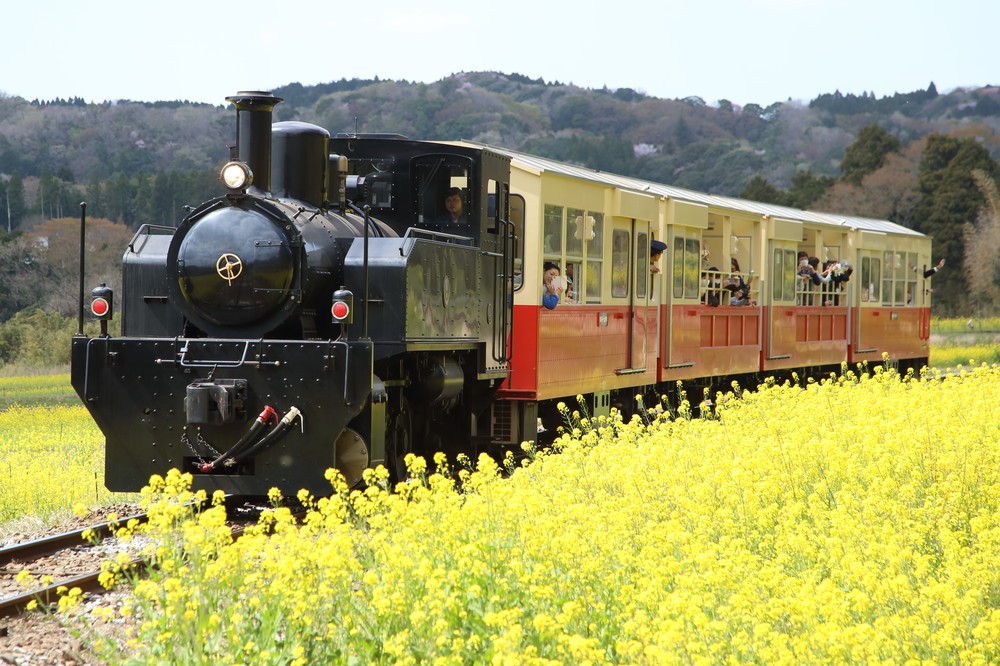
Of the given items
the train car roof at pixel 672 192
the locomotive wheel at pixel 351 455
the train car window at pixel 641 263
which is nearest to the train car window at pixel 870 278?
the train car roof at pixel 672 192

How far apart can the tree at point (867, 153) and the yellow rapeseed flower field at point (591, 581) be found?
64.6 metres

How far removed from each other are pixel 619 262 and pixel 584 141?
8425 centimetres

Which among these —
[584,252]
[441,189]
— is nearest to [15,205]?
[584,252]

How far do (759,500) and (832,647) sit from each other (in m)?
3.37

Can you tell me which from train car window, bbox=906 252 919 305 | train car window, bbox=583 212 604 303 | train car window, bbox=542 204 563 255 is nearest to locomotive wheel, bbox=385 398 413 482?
train car window, bbox=542 204 563 255

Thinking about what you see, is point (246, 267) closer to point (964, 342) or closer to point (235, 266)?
point (235, 266)

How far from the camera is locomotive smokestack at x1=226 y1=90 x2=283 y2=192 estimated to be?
988 cm

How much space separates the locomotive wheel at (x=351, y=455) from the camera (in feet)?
31.2

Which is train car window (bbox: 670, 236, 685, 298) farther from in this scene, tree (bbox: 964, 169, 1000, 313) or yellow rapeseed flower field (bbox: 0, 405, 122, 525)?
tree (bbox: 964, 169, 1000, 313)

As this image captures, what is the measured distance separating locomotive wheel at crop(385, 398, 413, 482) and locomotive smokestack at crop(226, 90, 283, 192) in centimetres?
214

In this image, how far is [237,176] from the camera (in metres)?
9.66

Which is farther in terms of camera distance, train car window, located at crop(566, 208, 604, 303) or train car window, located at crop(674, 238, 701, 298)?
train car window, located at crop(674, 238, 701, 298)

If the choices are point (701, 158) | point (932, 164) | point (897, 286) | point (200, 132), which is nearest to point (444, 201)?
point (897, 286)

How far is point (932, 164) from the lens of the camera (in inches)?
2549
